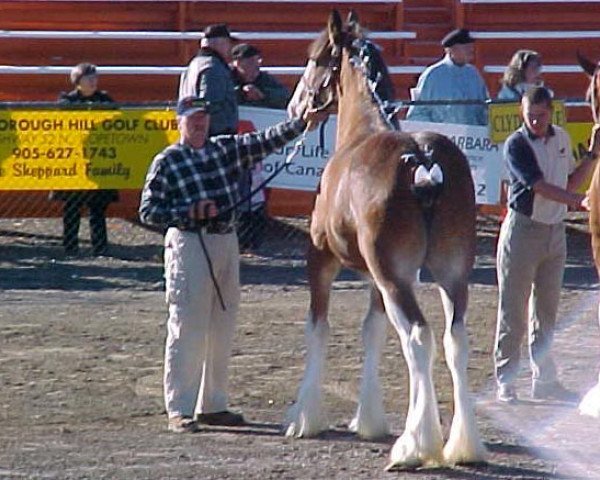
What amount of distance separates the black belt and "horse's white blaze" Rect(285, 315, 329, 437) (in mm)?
800

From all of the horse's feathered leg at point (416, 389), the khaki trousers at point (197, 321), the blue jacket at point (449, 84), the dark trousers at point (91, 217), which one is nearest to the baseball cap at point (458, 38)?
the blue jacket at point (449, 84)

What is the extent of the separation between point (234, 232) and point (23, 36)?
355 inches

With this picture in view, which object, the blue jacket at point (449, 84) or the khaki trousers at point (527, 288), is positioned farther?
the blue jacket at point (449, 84)

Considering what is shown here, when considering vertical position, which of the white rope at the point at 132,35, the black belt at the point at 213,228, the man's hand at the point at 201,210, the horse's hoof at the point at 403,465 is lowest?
the horse's hoof at the point at 403,465

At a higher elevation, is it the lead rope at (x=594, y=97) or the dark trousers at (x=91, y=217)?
the lead rope at (x=594, y=97)

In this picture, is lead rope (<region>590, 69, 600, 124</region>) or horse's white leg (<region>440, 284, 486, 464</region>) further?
lead rope (<region>590, 69, 600, 124</region>)

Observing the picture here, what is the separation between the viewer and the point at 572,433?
29.6 feet

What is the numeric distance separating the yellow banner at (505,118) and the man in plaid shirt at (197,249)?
6.66 m

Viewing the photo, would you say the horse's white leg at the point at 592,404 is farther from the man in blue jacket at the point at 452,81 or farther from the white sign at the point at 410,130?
the man in blue jacket at the point at 452,81

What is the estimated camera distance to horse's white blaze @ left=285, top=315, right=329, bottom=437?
349 inches

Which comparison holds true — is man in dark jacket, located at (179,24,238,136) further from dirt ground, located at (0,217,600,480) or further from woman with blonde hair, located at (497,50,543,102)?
woman with blonde hair, located at (497,50,543,102)

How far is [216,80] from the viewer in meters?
14.9

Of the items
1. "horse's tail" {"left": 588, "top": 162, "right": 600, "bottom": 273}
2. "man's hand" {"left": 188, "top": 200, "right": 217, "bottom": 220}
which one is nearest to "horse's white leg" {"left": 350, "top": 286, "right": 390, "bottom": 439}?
"man's hand" {"left": 188, "top": 200, "right": 217, "bottom": 220}

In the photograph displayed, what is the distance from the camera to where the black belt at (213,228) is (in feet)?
29.8
